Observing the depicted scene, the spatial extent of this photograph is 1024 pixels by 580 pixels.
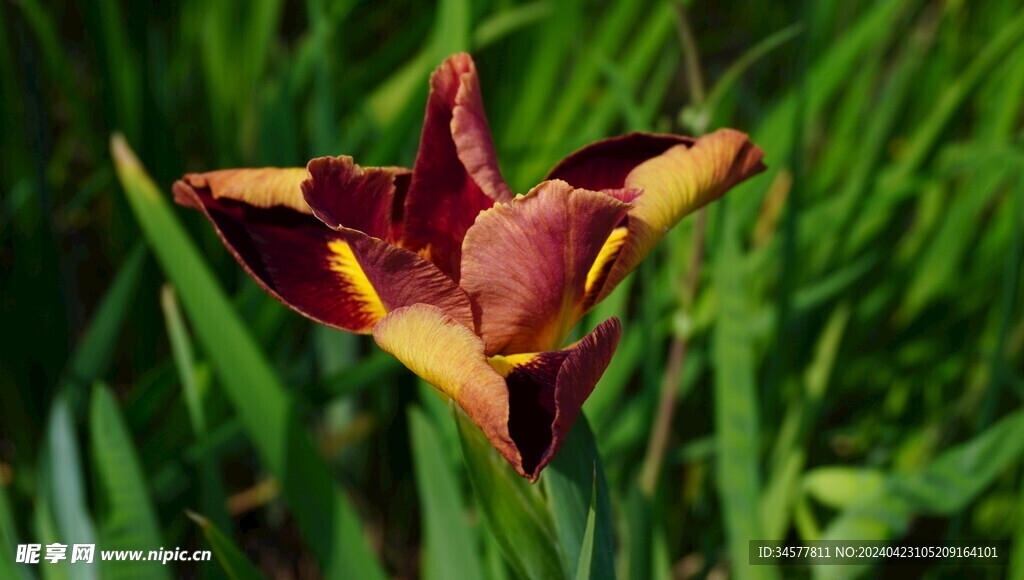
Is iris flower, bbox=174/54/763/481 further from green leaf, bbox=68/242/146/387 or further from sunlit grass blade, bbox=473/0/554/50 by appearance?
sunlit grass blade, bbox=473/0/554/50

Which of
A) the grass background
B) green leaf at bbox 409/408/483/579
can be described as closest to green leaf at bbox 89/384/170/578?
the grass background

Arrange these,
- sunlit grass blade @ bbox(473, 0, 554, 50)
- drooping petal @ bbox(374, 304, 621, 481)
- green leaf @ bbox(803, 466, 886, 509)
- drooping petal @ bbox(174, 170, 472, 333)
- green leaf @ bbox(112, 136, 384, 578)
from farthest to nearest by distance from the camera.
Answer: sunlit grass blade @ bbox(473, 0, 554, 50) < green leaf @ bbox(803, 466, 886, 509) < green leaf @ bbox(112, 136, 384, 578) < drooping petal @ bbox(174, 170, 472, 333) < drooping petal @ bbox(374, 304, 621, 481)

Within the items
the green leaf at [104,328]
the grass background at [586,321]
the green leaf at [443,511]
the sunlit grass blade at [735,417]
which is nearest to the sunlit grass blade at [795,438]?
the grass background at [586,321]

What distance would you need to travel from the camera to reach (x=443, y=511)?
21.1 inches

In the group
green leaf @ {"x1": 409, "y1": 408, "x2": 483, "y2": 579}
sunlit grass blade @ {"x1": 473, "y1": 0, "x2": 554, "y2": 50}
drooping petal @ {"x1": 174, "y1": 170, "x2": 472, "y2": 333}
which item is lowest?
green leaf @ {"x1": 409, "y1": 408, "x2": 483, "y2": 579}

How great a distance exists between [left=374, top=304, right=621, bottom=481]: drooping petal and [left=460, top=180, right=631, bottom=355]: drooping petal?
19 mm

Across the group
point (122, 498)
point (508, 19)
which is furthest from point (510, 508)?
point (508, 19)

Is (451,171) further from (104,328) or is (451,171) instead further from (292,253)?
(104,328)

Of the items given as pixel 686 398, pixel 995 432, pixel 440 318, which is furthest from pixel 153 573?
pixel 686 398

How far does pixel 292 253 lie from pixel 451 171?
0.29 feet

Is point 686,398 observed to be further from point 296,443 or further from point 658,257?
point 296,443

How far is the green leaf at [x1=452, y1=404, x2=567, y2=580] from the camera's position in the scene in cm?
38

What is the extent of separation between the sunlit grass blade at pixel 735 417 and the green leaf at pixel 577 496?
0.60 feet

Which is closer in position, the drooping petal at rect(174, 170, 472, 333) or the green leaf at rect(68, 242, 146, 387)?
the drooping petal at rect(174, 170, 472, 333)
